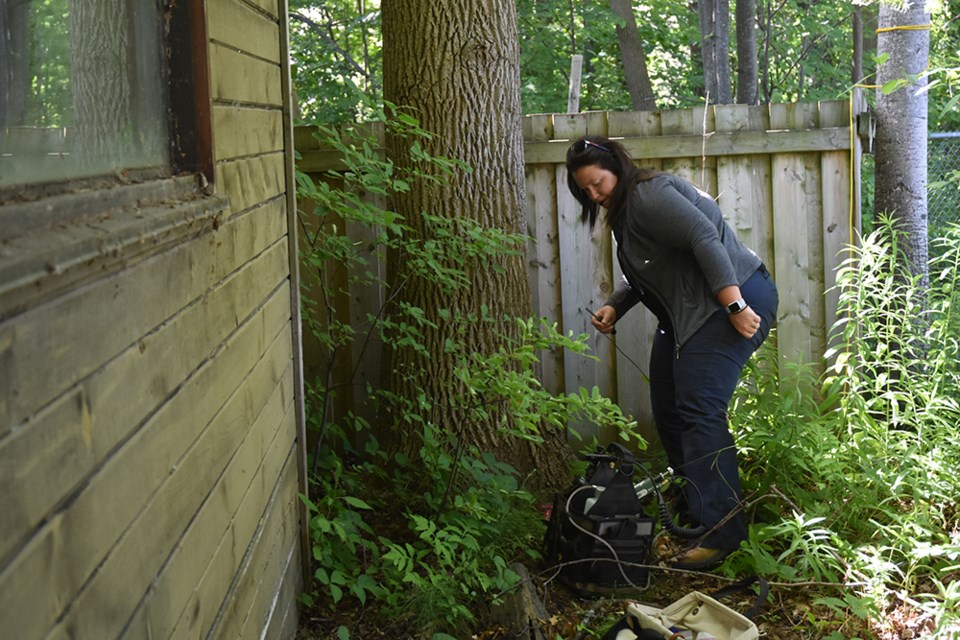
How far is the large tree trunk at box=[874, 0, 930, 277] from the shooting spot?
18.4 ft

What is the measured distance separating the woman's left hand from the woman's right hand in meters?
0.78

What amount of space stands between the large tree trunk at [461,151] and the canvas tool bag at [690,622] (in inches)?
54.2

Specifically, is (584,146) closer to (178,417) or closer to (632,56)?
(178,417)

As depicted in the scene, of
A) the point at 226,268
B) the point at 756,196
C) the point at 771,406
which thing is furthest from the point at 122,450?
the point at 756,196

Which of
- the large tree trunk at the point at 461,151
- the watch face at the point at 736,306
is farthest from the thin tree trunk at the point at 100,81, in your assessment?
the watch face at the point at 736,306

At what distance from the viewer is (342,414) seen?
18.5ft

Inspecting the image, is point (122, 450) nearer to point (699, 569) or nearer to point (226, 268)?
point (226, 268)

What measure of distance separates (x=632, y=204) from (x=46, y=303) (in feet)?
11.6

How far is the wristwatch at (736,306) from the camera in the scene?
14.1 ft

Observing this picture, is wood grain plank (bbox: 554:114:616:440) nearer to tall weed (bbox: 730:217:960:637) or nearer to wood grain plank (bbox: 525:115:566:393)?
wood grain plank (bbox: 525:115:566:393)

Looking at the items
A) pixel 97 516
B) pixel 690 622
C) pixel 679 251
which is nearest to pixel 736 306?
pixel 679 251

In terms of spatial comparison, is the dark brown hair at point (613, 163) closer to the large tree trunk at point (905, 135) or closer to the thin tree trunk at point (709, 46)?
the large tree trunk at point (905, 135)

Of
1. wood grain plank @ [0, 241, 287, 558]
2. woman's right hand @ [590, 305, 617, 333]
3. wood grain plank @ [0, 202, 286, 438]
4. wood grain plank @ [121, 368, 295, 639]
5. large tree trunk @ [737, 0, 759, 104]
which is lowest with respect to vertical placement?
wood grain plank @ [121, 368, 295, 639]

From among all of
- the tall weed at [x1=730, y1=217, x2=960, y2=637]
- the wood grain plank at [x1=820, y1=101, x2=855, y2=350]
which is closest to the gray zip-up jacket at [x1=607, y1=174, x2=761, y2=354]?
the tall weed at [x1=730, y1=217, x2=960, y2=637]
